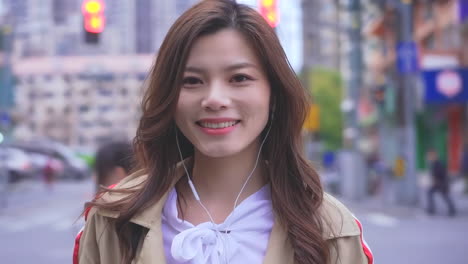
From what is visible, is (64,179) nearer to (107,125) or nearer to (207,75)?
(207,75)

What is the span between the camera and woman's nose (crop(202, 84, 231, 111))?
1943mm

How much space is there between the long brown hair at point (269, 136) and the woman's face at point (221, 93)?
1.1 inches

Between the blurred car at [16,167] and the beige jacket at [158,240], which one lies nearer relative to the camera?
the beige jacket at [158,240]

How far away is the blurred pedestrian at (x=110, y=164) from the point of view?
175 inches

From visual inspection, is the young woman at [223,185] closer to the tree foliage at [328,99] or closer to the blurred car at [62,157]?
the blurred car at [62,157]

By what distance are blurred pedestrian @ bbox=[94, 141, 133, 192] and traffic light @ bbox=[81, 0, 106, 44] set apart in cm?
914

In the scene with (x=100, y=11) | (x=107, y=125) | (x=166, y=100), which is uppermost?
(x=100, y=11)

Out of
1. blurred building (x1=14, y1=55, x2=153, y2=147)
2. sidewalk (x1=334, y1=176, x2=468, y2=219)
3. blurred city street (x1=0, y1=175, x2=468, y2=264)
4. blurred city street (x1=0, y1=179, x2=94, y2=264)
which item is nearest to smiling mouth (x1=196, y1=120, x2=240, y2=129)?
blurred city street (x1=0, y1=179, x2=94, y2=264)

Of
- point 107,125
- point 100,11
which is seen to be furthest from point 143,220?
point 107,125

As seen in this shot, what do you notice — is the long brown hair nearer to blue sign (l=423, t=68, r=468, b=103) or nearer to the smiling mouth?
the smiling mouth

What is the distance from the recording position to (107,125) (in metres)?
98.2

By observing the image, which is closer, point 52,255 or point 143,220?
point 143,220

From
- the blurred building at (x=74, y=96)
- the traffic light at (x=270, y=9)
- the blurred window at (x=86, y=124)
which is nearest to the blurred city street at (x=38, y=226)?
the traffic light at (x=270, y=9)

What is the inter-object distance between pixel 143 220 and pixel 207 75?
464 millimetres
